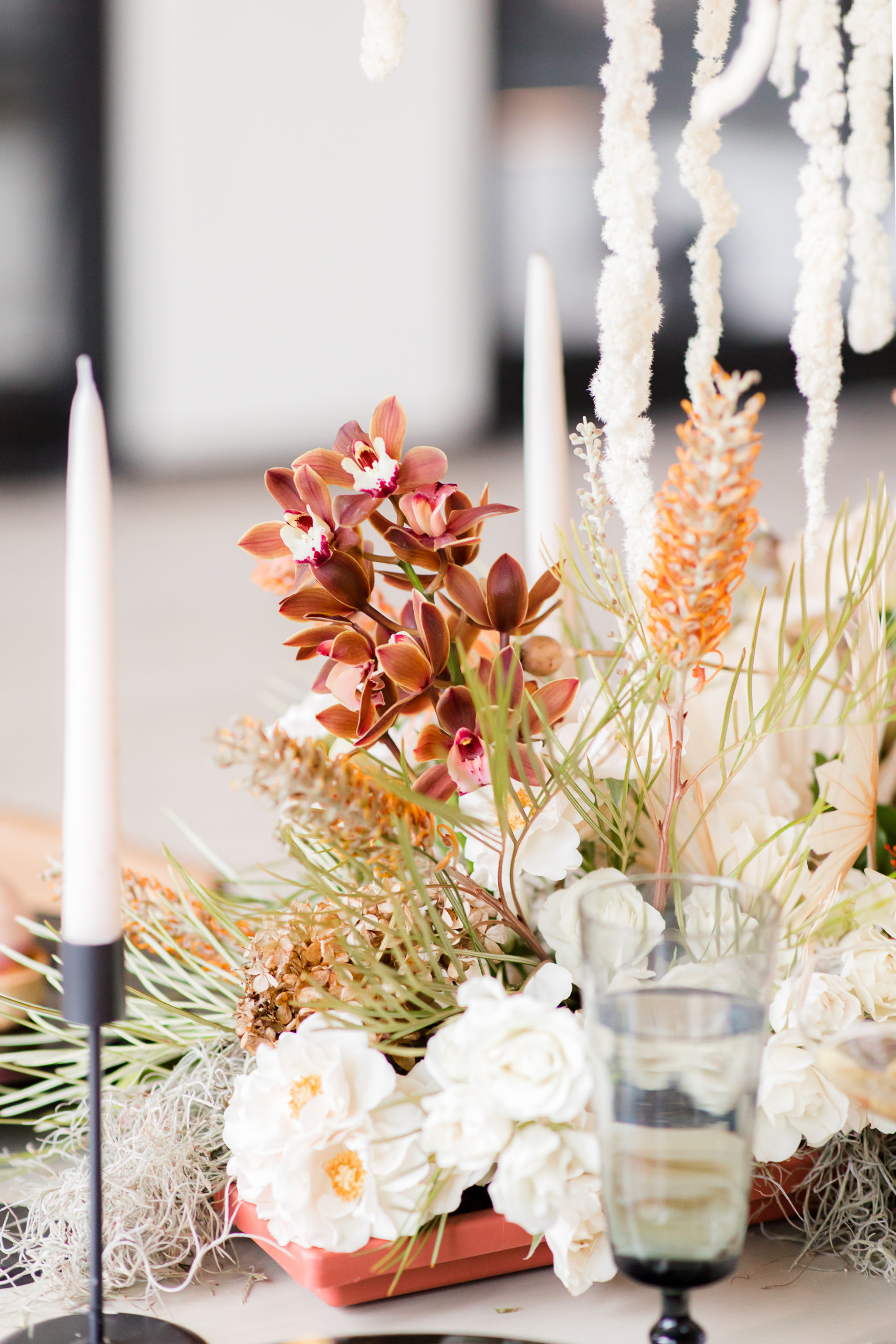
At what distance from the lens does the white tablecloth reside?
37cm

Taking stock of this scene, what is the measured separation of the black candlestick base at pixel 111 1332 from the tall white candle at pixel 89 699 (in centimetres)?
11

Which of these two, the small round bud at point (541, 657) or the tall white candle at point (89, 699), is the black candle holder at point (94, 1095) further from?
the small round bud at point (541, 657)

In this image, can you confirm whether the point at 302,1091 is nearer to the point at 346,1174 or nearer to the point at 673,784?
the point at 346,1174

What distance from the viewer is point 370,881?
41 cm

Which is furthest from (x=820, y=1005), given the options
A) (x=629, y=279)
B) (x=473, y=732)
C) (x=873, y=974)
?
(x=629, y=279)

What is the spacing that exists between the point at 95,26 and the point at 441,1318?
3.77m

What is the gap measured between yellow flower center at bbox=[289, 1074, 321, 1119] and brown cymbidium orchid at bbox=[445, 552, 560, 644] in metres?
0.14

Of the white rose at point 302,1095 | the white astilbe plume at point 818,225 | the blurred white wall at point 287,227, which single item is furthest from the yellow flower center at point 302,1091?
the blurred white wall at point 287,227

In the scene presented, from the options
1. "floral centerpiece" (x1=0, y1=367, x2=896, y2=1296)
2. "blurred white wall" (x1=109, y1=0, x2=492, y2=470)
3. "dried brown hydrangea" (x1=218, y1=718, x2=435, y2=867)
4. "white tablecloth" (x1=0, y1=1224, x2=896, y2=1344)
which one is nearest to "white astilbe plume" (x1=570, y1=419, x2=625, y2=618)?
"floral centerpiece" (x1=0, y1=367, x2=896, y2=1296)

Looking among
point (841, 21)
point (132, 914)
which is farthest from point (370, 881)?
point (841, 21)

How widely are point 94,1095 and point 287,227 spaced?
12.2ft

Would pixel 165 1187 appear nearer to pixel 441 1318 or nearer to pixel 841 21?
pixel 441 1318

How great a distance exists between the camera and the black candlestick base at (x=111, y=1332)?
35cm

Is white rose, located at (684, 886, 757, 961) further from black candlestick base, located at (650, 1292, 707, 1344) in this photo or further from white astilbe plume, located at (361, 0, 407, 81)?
white astilbe plume, located at (361, 0, 407, 81)
